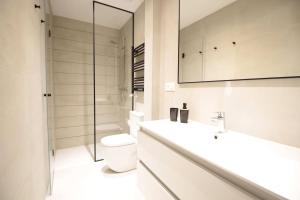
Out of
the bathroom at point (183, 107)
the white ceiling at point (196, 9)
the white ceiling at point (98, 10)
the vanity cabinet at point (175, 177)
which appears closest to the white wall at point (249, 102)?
the bathroom at point (183, 107)

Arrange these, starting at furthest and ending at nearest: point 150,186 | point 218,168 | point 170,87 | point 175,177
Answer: point 170,87, point 150,186, point 175,177, point 218,168

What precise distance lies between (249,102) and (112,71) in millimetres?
2484

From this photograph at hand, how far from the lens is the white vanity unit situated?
1.57ft

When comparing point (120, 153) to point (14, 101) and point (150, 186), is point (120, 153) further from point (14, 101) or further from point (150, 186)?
point (14, 101)

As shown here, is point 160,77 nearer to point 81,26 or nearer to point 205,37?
point 205,37

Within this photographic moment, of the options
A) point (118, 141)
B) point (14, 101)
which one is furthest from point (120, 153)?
point (14, 101)

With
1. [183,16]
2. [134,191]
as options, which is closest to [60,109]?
[134,191]

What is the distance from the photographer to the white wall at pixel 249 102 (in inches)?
30.7

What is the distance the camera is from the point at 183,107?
139 cm

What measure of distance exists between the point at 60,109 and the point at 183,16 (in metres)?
2.60

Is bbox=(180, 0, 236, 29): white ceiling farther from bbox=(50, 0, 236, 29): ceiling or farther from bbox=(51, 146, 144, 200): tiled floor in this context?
bbox=(51, 146, 144, 200): tiled floor

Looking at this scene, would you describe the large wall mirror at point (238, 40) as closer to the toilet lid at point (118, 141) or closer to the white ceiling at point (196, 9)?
the white ceiling at point (196, 9)

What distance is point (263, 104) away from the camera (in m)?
0.89

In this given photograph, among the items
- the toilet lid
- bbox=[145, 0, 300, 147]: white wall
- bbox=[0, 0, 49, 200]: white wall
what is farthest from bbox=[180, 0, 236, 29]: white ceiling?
the toilet lid
